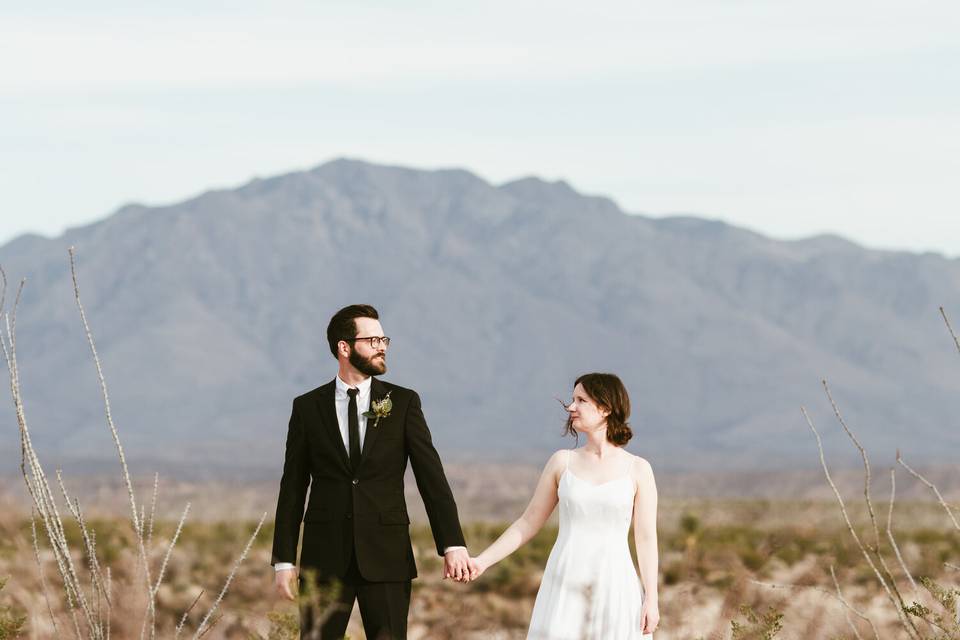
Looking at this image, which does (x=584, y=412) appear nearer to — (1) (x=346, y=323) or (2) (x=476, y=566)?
(2) (x=476, y=566)

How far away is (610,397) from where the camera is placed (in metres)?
6.64

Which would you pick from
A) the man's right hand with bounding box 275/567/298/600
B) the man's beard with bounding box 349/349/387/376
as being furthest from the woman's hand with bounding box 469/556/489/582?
the man's beard with bounding box 349/349/387/376

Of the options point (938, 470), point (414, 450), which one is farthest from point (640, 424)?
point (414, 450)

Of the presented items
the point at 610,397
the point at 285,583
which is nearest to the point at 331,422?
the point at 285,583

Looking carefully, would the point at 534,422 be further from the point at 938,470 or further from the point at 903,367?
the point at 938,470

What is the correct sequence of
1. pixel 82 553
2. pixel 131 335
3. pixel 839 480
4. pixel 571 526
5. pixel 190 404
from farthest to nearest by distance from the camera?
pixel 131 335 → pixel 190 404 → pixel 839 480 → pixel 82 553 → pixel 571 526

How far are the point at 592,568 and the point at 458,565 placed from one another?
0.66m

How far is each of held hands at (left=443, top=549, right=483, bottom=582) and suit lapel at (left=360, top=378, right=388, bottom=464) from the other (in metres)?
0.54

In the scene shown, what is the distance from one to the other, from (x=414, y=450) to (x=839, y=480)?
88.2m

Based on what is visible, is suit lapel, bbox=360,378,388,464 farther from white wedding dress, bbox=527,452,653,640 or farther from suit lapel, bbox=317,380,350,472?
white wedding dress, bbox=527,452,653,640

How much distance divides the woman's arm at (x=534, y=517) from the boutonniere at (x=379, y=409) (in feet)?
2.22

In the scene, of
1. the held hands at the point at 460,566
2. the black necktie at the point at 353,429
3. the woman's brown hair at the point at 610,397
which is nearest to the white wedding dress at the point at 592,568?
the woman's brown hair at the point at 610,397

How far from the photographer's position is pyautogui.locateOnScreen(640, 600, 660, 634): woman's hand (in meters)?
6.60

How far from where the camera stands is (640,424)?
168m
